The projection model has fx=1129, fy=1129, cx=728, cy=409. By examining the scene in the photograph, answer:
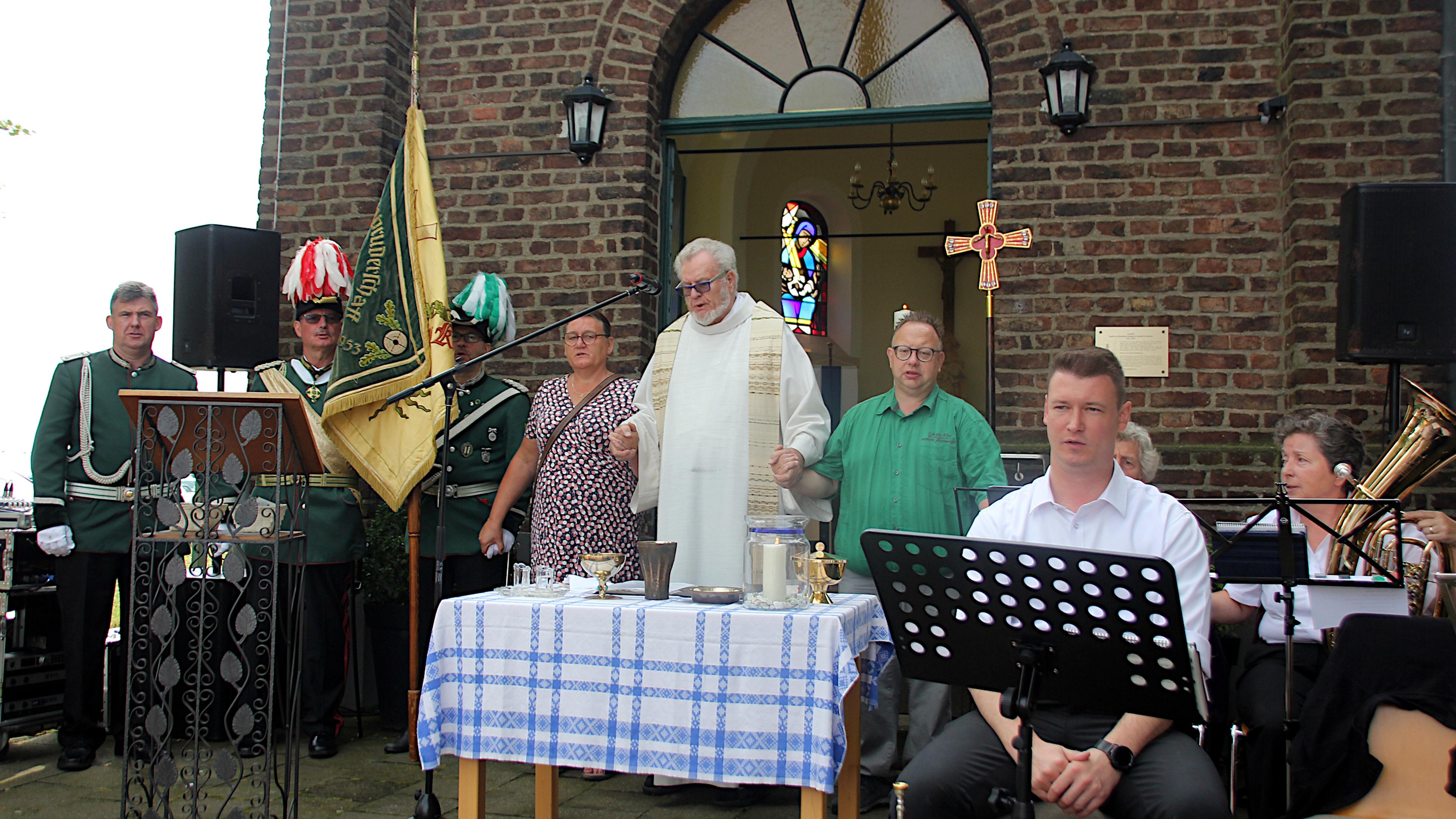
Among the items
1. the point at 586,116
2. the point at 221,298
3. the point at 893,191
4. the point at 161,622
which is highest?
the point at 893,191

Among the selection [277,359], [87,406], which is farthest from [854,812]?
[277,359]

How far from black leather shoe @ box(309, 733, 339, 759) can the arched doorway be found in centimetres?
287

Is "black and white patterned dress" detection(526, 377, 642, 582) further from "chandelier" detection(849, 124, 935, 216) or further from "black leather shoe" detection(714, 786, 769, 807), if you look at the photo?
"chandelier" detection(849, 124, 935, 216)

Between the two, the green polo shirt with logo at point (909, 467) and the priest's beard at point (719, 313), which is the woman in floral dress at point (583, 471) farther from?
the green polo shirt with logo at point (909, 467)

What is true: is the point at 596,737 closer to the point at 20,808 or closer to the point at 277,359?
the point at 20,808

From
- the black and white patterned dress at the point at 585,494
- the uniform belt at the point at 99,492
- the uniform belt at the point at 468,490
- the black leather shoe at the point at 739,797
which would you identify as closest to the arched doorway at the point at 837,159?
the uniform belt at the point at 468,490

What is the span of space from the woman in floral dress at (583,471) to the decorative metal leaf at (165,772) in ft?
4.76

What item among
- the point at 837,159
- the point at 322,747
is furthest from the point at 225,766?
the point at 837,159

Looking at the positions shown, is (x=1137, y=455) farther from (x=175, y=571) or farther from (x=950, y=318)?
(x=950, y=318)

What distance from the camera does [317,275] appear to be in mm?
5316

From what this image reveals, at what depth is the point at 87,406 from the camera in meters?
4.86

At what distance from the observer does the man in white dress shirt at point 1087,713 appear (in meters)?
2.53

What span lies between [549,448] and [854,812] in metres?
2.02

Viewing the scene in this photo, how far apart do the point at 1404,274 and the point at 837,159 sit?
849cm
